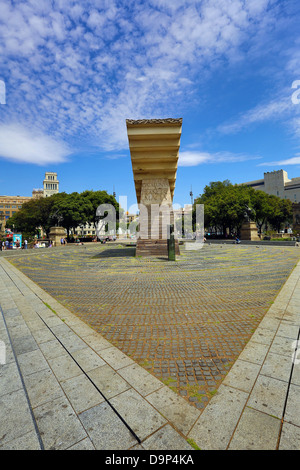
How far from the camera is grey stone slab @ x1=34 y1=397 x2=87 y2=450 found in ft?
6.04

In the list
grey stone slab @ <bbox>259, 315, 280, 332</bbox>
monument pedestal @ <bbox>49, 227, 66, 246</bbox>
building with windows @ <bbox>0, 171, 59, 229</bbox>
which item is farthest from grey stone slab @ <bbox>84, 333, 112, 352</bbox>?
building with windows @ <bbox>0, 171, 59, 229</bbox>

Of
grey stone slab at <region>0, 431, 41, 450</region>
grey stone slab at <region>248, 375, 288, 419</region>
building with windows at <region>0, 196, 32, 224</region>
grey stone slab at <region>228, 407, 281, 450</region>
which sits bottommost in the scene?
grey stone slab at <region>248, 375, 288, 419</region>

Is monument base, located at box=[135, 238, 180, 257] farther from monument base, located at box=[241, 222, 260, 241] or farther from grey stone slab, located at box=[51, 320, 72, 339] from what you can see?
monument base, located at box=[241, 222, 260, 241]

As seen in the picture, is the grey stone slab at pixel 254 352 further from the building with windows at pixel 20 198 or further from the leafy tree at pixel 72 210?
the building with windows at pixel 20 198

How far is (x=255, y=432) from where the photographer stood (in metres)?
1.89

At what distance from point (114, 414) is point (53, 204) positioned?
5045 cm

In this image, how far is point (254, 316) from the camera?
4.59 meters

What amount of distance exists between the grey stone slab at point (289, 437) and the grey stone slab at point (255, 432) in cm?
4

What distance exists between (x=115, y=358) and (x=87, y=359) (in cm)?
43

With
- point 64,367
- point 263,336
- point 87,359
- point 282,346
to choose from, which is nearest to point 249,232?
point 263,336

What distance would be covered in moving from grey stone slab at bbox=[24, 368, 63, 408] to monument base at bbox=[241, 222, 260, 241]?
34.1 meters

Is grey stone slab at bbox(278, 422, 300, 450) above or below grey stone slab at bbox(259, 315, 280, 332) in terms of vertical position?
above
